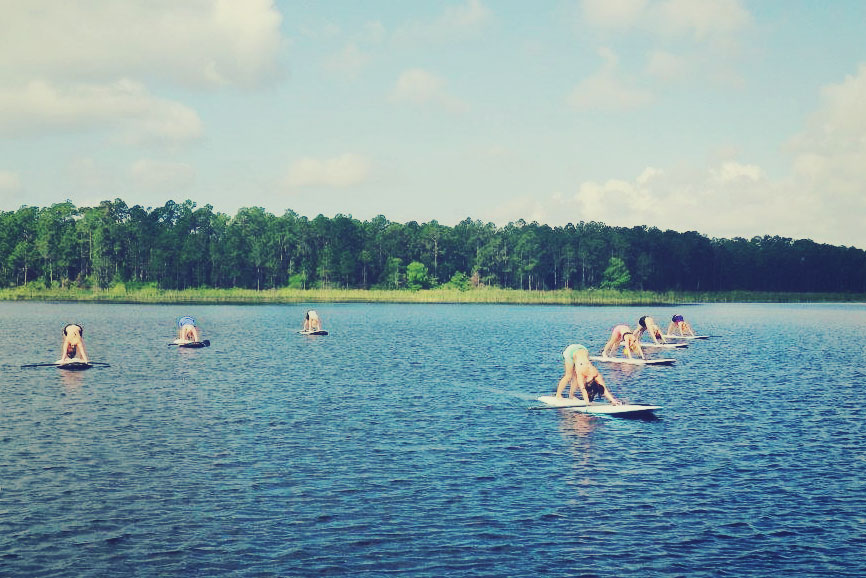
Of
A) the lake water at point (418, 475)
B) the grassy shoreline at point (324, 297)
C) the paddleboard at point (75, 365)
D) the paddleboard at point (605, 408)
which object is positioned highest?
the grassy shoreline at point (324, 297)

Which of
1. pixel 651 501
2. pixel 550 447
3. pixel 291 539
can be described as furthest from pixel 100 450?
pixel 651 501

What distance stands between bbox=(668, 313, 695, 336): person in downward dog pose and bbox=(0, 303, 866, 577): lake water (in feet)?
89.9

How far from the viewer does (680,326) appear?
7800cm

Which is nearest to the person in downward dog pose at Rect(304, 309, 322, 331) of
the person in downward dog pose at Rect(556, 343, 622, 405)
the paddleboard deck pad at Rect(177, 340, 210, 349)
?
the paddleboard deck pad at Rect(177, 340, 210, 349)

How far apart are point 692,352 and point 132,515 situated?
54460 mm

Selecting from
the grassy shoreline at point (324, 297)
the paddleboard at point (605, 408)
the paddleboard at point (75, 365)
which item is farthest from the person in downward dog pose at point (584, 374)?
the grassy shoreline at point (324, 297)

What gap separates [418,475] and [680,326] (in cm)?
6035

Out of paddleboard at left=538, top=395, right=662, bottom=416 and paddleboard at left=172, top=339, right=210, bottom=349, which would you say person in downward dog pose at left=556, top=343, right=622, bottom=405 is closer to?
paddleboard at left=538, top=395, right=662, bottom=416

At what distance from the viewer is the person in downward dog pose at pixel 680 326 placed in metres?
75.6

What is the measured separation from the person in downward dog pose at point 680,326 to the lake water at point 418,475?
27413mm

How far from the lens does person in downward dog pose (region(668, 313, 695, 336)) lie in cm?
7564

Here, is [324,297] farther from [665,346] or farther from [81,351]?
[81,351]

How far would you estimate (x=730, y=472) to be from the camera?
76.4 ft

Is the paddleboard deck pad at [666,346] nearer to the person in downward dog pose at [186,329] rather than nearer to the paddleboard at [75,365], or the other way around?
the person in downward dog pose at [186,329]
